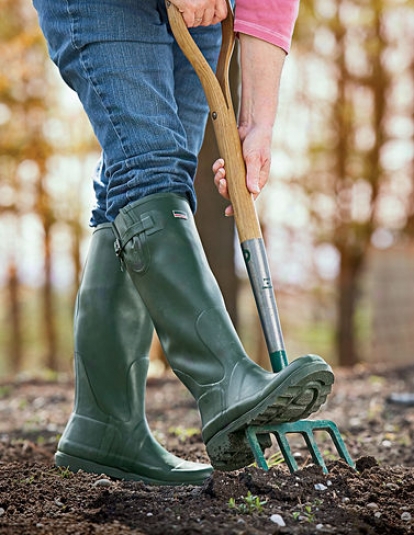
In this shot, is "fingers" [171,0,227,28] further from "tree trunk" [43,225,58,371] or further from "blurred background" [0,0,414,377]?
"tree trunk" [43,225,58,371]

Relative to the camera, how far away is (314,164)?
1229 centimetres

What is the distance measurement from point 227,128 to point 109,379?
2.54 ft

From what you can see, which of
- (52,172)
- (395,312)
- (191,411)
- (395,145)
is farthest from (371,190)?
(191,411)

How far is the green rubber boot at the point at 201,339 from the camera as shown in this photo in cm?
179

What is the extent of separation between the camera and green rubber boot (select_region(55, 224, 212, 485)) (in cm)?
222

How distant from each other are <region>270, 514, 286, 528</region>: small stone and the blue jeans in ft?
2.82

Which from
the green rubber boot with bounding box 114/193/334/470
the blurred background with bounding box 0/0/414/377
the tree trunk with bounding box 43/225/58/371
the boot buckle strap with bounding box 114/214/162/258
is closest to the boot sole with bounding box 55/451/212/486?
the green rubber boot with bounding box 114/193/334/470

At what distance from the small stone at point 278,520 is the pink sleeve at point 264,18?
1255mm

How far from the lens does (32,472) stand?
2162 millimetres

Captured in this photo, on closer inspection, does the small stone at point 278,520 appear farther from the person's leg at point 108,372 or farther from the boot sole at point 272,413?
the person's leg at point 108,372

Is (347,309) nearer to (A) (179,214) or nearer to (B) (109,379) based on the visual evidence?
(B) (109,379)

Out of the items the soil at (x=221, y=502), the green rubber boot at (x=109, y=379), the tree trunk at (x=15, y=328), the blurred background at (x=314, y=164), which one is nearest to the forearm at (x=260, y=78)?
the green rubber boot at (x=109, y=379)

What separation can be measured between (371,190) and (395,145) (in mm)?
775

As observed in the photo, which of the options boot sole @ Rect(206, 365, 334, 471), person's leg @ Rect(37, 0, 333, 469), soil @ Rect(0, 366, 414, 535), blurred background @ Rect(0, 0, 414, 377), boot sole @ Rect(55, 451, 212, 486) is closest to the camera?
soil @ Rect(0, 366, 414, 535)
